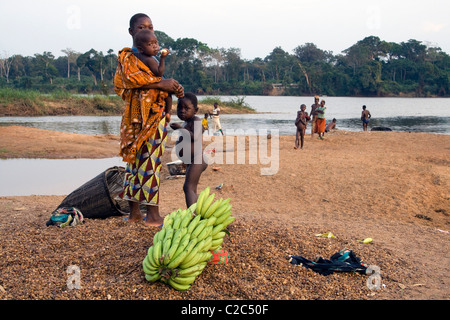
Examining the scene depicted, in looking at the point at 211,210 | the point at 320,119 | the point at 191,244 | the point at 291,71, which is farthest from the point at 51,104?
the point at 291,71

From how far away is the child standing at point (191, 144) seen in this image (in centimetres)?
402

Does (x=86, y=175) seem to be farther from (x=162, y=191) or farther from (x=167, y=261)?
(x=167, y=261)

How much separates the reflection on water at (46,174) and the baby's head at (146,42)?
4.70m

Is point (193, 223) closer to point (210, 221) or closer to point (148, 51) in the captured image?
point (210, 221)

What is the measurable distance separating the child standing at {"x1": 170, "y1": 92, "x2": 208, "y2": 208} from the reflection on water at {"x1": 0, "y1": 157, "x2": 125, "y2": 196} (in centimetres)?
438

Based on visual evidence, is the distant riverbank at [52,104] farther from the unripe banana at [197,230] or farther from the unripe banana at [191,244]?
the unripe banana at [191,244]

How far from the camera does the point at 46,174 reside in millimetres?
9492

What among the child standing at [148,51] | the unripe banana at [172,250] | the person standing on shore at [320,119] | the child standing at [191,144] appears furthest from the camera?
the person standing on shore at [320,119]

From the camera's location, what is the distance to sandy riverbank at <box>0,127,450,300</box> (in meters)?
2.68

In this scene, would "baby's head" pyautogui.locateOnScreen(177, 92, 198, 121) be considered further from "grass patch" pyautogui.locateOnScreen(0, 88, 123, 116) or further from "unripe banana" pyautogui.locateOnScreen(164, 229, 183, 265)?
"grass patch" pyautogui.locateOnScreen(0, 88, 123, 116)

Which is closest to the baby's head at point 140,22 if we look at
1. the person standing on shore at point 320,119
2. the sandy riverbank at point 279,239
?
the sandy riverbank at point 279,239

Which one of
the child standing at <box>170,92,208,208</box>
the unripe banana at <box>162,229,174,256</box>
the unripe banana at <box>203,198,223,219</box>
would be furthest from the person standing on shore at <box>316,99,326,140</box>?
the unripe banana at <box>162,229,174,256</box>
